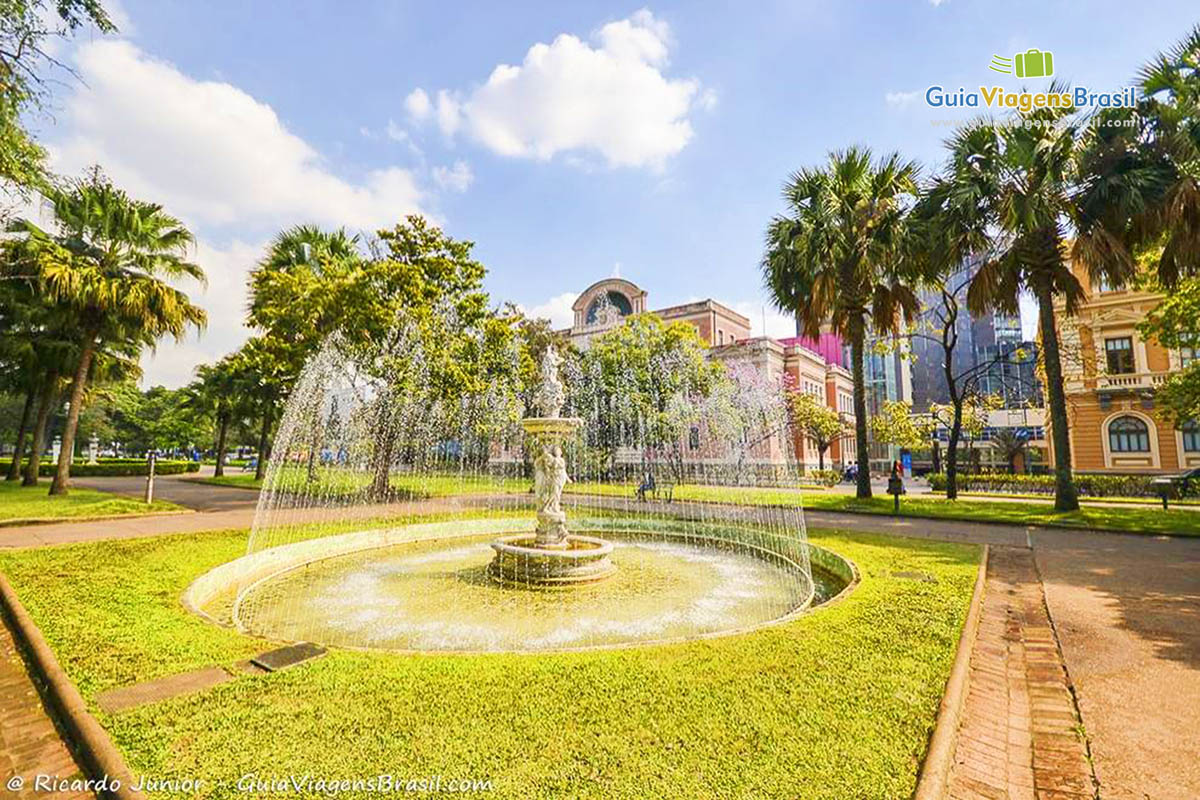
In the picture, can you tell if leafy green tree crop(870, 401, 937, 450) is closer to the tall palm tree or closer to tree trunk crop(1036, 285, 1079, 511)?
tree trunk crop(1036, 285, 1079, 511)

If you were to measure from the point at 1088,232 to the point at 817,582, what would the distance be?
45.4 feet

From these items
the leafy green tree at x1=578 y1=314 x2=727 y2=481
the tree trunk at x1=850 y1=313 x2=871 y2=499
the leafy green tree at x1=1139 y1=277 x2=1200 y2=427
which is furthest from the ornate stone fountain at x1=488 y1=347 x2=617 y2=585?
the leafy green tree at x1=578 y1=314 x2=727 y2=481

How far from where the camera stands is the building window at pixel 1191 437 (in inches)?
1053

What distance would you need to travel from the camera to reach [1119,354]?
Result: 29.1 meters

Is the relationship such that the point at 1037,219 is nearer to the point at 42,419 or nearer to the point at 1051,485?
the point at 1051,485

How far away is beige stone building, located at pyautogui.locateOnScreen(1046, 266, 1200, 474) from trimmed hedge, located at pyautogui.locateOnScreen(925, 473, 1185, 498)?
2482mm

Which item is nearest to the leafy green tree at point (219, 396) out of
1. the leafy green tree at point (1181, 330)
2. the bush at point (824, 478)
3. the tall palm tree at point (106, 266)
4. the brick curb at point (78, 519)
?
the tall palm tree at point (106, 266)

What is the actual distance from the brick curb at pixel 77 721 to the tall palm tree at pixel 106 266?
603 inches

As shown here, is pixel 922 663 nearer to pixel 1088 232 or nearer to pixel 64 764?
pixel 64 764

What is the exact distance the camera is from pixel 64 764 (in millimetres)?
3463

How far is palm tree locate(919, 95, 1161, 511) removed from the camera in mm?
14828

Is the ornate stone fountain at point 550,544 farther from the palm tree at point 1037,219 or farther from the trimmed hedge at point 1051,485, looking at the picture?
the trimmed hedge at point 1051,485

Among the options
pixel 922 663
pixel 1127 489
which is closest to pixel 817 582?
pixel 922 663

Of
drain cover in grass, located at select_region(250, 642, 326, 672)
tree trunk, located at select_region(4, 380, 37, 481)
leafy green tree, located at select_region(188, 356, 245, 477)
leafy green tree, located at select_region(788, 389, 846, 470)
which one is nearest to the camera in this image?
drain cover in grass, located at select_region(250, 642, 326, 672)
